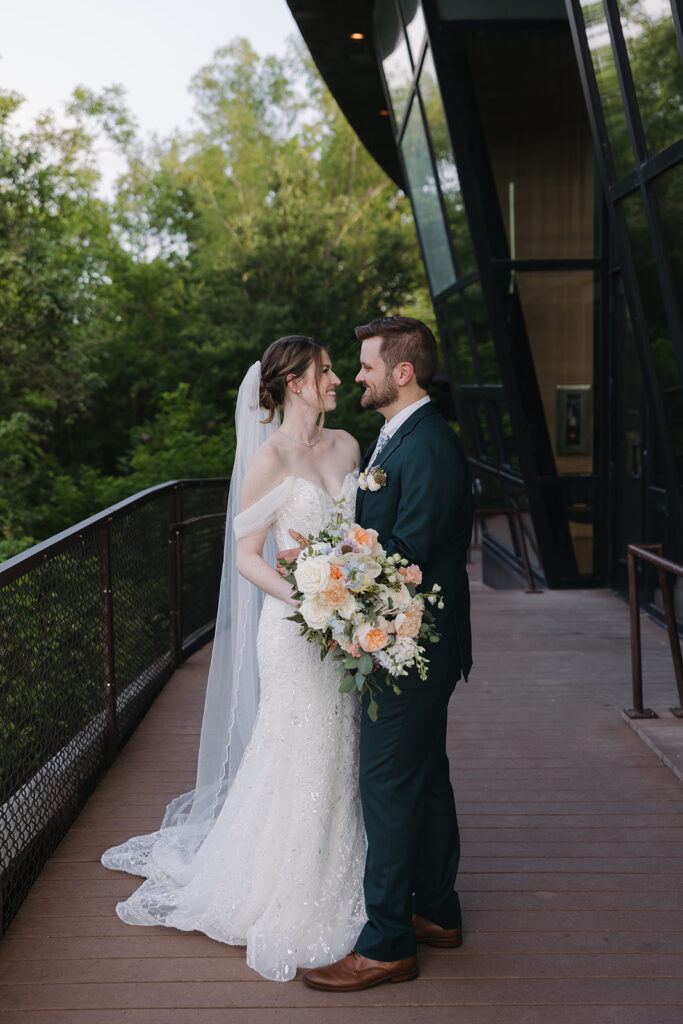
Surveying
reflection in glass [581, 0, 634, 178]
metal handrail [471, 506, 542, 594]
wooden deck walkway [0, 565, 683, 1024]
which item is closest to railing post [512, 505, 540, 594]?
metal handrail [471, 506, 542, 594]

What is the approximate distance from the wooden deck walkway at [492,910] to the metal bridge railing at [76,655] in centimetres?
15

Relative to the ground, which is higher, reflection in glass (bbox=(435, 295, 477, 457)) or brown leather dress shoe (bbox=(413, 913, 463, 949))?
reflection in glass (bbox=(435, 295, 477, 457))

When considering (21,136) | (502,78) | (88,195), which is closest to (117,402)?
(88,195)

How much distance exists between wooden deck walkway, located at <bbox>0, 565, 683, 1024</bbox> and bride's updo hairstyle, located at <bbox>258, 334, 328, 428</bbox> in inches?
72.3

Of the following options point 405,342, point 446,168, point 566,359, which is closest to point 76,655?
point 405,342

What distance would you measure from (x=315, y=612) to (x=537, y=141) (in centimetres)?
906

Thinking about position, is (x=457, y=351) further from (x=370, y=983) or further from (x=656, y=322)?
(x=370, y=983)

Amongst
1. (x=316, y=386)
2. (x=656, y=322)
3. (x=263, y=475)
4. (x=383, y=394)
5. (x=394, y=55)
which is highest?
(x=394, y=55)

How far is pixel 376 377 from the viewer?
10.1 feet

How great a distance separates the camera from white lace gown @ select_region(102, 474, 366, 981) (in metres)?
3.31

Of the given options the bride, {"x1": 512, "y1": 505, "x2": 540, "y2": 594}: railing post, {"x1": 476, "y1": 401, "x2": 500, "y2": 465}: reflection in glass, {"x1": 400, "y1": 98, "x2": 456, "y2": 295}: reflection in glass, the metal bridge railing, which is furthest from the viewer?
{"x1": 476, "y1": 401, "x2": 500, "y2": 465}: reflection in glass

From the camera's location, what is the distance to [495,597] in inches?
381

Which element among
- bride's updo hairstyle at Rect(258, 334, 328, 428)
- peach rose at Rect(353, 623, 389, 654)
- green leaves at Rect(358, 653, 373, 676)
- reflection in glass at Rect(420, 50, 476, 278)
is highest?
reflection in glass at Rect(420, 50, 476, 278)

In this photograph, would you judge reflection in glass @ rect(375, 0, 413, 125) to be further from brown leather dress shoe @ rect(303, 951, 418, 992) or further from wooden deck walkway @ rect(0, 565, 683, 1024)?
brown leather dress shoe @ rect(303, 951, 418, 992)
